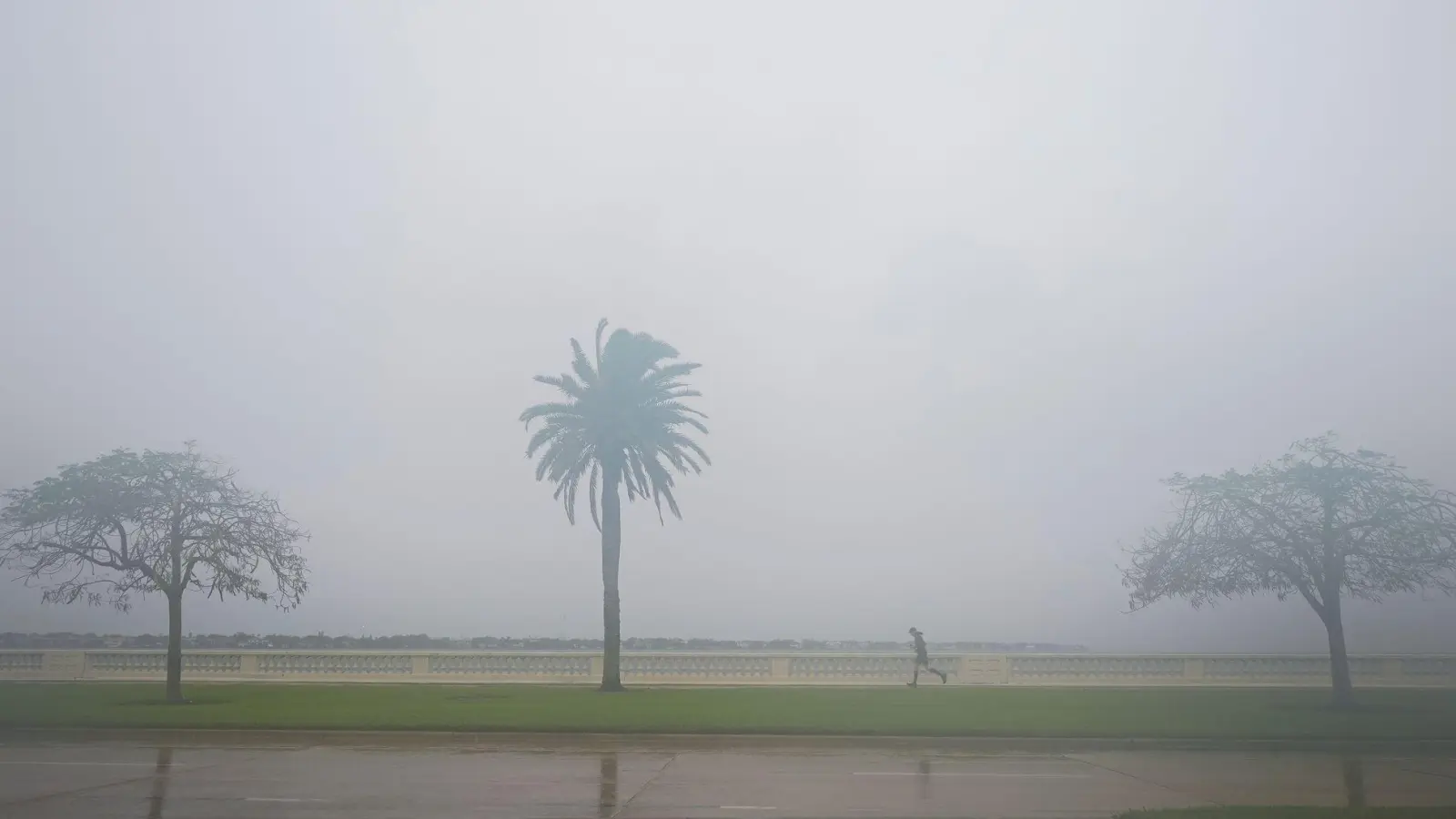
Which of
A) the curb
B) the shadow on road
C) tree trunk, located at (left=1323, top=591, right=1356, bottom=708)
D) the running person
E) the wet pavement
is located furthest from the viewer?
the running person

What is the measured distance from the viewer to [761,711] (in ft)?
71.7

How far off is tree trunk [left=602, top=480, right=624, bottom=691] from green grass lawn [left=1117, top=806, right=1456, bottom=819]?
2070 centimetres

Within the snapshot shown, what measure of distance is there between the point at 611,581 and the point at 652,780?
771 inches

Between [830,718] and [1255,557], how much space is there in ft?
37.2

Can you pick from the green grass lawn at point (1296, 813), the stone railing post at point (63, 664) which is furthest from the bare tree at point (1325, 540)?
the stone railing post at point (63, 664)

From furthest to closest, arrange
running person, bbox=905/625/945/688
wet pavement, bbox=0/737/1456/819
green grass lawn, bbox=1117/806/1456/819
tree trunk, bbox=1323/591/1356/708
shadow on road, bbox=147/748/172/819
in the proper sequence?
running person, bbox=905/625/945/688, tree trunk, bbox=1323/591/1356/708, wet pavement, bbox=0/737/1456/819, shadow on road, bbox=147/748/172/819, green grass lawn, bbox=1117/806/1456/819

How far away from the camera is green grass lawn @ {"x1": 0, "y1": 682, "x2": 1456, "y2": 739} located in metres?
18.6

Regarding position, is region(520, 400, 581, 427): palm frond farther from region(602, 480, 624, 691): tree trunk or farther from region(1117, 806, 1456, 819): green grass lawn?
region(1117, 806, 1456, 819): green grass lawn

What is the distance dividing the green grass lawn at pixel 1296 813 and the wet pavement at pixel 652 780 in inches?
26.8

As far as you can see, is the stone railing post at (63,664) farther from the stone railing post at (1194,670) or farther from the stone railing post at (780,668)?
the stone railing post at (1194,670)

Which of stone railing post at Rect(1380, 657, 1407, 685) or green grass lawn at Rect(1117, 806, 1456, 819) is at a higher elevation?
green grass lawn at Rect(1117, 806, 1456, 819)

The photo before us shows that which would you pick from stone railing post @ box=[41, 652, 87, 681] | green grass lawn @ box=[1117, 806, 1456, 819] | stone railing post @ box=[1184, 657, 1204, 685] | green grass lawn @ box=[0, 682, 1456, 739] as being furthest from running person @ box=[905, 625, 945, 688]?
stone railing post @ box=[41, 652, 87, 681]

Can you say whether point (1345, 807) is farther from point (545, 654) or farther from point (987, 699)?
point (545, 654)

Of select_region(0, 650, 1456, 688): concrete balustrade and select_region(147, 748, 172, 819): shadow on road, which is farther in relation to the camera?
select_region(0, 650, 1456, 688): concrete balustrade
